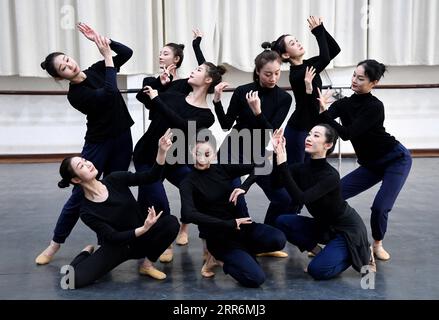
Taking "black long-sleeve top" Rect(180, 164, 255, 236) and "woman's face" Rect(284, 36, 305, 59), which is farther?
"woman's face" Rect(284, 36, 305, 59)

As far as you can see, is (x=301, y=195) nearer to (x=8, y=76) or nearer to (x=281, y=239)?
(x=281, y=239)

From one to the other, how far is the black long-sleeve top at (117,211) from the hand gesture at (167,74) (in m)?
0.70

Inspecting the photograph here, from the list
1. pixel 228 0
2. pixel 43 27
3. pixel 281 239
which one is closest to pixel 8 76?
pixel 43 27

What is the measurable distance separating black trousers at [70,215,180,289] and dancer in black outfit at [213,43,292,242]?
1.54 ft

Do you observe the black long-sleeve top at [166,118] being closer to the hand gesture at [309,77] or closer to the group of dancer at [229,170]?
the group of dancer at [229,170]

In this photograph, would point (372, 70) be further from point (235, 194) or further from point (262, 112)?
point (235, 194)

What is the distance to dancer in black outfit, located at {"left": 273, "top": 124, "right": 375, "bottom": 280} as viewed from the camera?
9.68 ft

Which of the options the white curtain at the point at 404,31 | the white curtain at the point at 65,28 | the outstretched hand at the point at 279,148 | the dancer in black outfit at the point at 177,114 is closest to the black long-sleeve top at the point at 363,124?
the outstretched hand at the point at 279,148

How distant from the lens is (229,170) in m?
3.19

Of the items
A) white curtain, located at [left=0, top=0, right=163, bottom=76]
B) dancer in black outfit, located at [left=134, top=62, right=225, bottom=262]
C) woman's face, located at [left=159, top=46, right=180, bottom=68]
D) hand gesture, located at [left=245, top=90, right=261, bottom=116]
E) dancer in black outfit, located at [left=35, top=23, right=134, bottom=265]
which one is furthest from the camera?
white curtain, located at [left=0, top=0, right=163, bottom=76]

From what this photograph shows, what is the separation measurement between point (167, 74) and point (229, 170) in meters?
0.78

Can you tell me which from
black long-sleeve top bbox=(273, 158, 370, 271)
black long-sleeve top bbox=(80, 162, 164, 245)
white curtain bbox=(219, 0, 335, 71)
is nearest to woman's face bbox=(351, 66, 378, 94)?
A: black long-sleeve top bbox=(273, 158, 370, 271)

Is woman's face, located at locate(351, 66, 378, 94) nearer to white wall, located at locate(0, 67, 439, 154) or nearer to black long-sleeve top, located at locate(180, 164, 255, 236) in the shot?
black long-sleeve top, located at locate(180, 164, 255, 236)
